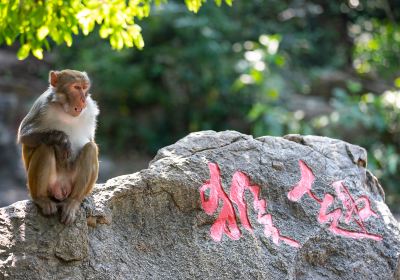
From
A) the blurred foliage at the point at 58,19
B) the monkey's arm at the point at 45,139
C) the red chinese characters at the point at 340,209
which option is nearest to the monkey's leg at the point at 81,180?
the monkey's arm at the point at 45,139

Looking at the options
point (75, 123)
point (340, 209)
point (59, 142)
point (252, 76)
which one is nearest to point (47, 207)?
point (59, 142)

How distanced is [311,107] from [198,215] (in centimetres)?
715

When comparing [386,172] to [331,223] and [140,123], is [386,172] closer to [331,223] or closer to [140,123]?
[140,123]

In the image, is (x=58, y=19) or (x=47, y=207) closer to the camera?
(x=47, y=207)

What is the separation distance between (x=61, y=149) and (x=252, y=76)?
5330 millimetres

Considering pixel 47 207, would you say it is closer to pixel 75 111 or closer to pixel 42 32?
pixel 75 111

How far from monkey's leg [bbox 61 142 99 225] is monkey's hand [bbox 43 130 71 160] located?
9cm

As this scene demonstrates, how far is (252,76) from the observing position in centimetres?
888

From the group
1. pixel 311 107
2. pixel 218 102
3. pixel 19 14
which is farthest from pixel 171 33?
pixel 19 14

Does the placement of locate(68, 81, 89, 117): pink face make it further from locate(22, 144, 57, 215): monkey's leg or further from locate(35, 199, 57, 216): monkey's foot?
locate(35, 199, 57, 216): monkey's foot

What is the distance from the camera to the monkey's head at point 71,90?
12.8 feet

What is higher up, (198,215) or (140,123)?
(198,215)

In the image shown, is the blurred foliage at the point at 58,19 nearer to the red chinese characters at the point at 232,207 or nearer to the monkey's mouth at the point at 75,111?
the monkey's mouth at the point at 75,111

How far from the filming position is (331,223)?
454cm
